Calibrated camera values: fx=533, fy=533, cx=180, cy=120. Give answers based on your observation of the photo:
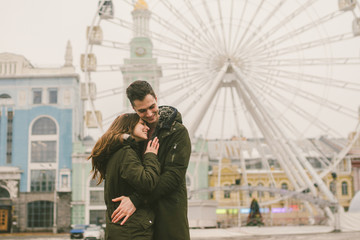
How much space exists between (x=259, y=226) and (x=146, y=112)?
3303 centimetres

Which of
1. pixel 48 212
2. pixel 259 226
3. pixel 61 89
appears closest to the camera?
pixel 259 226

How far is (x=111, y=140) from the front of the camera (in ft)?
12.3

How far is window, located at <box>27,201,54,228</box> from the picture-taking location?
Answer: 48.3 m

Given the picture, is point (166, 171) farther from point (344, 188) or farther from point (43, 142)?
point (344, 188)

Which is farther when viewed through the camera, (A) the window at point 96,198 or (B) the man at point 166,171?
(A) the window at point 96,198

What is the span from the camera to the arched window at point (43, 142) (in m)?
52.1

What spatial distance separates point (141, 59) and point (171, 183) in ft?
150

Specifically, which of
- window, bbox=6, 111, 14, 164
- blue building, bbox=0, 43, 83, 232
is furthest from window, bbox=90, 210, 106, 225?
window, bbox=6, 111, 14, 164

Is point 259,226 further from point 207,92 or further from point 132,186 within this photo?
point 132,186

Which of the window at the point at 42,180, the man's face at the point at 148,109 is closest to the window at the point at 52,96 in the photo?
the window at the point at 42,180

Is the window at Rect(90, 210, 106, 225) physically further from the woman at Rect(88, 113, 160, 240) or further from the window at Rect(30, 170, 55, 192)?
the woman at Rect(88, 113, 160, 240)

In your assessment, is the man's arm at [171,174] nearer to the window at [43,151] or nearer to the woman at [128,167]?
the woman at [128,167]

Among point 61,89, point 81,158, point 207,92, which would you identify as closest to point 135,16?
point 61,89

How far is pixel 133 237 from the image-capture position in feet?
11.6
